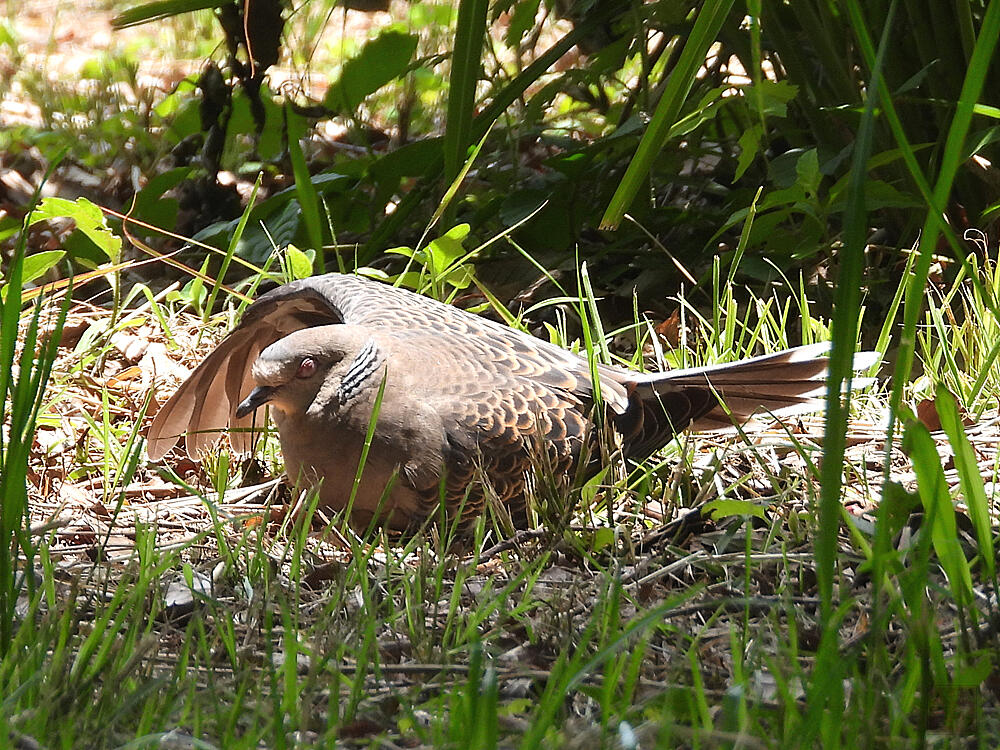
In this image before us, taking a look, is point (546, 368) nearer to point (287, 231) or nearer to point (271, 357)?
point (271, 357)

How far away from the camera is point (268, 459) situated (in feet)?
11.0

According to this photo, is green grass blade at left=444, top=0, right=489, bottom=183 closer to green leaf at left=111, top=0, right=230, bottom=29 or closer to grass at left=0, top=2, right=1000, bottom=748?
grass at left=0, top=2, right=1000, bottom=748

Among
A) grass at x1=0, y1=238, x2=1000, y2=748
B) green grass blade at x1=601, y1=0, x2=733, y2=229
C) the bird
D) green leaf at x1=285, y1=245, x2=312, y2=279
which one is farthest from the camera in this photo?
green leaf at x1=285, y1=245, x2=312, y2=279

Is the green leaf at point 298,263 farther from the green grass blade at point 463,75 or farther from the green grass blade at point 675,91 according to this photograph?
the green grass blade at point 675,91

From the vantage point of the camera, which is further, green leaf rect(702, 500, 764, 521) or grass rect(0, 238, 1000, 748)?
green leaf rect(702, 500, 764, 521)

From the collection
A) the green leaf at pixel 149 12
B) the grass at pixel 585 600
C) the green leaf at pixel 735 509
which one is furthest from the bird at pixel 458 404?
the green leaf at pixel 149 12

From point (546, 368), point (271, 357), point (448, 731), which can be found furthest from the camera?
Answer: point (546, 368)

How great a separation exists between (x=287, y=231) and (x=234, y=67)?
0.58m

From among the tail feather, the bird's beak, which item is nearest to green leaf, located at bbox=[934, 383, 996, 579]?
the tail feather

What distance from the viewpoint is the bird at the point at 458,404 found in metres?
2.75

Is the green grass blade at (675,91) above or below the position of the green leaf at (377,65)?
below

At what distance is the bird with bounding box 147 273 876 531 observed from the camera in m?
2.75

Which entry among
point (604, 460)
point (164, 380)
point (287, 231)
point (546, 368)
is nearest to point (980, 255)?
point (546, 368)

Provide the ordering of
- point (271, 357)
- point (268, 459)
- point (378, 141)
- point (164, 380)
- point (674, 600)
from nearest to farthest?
point (674, 600) → point (271, 357) → point (268, 459) → point (164, 380) → point (378, 141)
